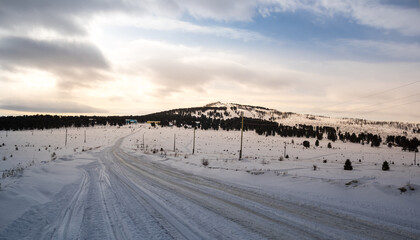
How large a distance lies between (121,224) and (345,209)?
22.9 ft

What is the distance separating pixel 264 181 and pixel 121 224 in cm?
839

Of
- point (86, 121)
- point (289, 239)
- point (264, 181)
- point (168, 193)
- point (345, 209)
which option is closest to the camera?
point (289, 239)

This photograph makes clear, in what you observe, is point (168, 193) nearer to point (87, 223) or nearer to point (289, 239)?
point (87, 223)

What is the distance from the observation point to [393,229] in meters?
5.54

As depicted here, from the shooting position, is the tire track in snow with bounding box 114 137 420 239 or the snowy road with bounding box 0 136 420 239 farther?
the tire track in snow with bounding box 114 137 420 239

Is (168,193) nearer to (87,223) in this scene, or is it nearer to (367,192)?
(87,223)

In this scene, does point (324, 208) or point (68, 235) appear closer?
point (68, 235)

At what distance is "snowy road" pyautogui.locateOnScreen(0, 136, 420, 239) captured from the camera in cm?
501

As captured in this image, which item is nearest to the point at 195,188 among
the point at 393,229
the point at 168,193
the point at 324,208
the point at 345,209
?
the point at 168,193

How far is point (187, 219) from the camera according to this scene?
232 inches

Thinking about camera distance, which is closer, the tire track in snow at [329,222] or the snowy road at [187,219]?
the snowy road at [187,219]

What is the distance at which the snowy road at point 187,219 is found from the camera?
501 cm

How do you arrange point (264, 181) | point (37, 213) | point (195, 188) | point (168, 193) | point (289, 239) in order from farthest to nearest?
point (264, 181) → point (195, 188) → point (168, 193) → point (37, 213) → point (289, 239)

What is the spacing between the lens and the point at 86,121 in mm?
153625
